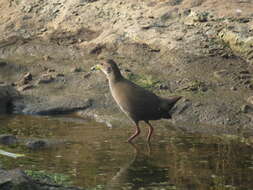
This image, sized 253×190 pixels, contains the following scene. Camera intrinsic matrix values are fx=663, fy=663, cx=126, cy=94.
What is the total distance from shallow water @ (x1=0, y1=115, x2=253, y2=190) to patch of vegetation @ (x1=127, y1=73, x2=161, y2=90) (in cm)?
158

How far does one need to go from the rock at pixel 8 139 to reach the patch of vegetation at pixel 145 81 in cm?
317

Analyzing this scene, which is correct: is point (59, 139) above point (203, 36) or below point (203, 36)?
below

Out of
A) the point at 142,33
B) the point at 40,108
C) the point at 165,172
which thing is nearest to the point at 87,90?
the point at 40,108

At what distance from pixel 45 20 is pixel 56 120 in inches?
172

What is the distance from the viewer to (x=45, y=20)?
13.8 m

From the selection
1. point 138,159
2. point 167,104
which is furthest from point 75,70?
point 138,159

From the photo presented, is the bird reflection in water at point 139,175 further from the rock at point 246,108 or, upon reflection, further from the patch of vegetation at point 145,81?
the patch of vegetation at point 145,81

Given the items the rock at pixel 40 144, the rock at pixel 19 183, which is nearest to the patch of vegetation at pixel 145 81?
the rock at pixel 40 144

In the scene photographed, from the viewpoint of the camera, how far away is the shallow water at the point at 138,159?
6.53 metres

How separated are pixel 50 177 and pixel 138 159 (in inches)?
54.5

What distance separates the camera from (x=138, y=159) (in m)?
7.58

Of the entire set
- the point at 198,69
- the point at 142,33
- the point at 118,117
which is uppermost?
the point at 142,33

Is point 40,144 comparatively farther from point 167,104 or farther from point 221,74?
point 221,74

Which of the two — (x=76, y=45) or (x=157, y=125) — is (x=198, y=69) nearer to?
(x=157, y=125)
